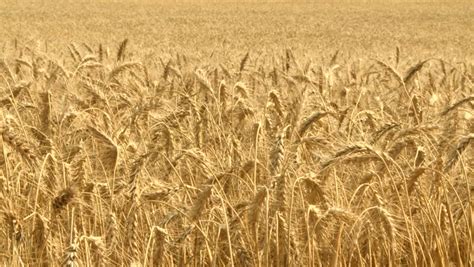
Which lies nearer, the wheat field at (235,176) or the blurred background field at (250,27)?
the wheat field at (235,176)

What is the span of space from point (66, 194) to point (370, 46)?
16.9 m

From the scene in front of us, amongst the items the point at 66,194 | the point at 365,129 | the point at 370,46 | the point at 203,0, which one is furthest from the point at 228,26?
the point at 66,194

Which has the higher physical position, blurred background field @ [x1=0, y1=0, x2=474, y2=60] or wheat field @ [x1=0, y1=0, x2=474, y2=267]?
wheat field @ [x1=0, y1=0, x2=474, y2=267]

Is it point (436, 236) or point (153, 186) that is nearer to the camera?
point (436, 236)

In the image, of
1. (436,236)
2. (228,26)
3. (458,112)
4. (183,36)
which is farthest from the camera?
(228,26)

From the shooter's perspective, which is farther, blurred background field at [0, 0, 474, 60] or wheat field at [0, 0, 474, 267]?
blurred background field at [0, 0, 474, 60]

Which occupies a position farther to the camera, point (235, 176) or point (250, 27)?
point (250, 27)

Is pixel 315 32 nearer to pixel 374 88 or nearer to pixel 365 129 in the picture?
pixel 374 88

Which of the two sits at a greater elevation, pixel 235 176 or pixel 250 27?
pixel 235 176

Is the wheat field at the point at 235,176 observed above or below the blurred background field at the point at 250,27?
above

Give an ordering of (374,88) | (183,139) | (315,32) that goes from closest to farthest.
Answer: (183,139)
(374,88)
(315,32)

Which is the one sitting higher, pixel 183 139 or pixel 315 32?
pixel 183 139

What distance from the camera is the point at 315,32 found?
22.6 metres

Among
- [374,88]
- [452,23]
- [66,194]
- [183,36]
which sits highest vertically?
[66,194]
